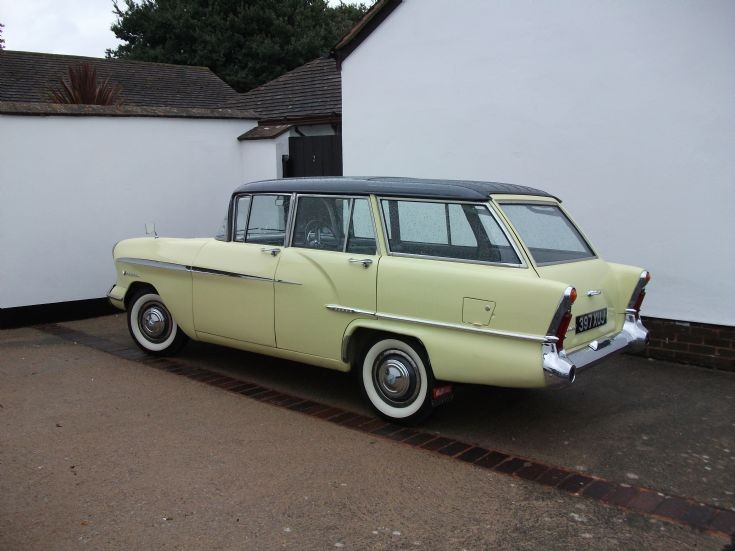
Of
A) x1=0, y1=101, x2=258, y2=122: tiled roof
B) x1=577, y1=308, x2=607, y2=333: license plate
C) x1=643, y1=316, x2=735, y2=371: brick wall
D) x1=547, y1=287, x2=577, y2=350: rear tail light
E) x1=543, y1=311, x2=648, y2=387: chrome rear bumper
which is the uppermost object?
x1=0, y1=101, x2=258, y2=122: tiled roof

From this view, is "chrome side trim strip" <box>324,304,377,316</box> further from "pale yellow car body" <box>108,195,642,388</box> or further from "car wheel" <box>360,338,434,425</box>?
"car wheel" <box>360,338,434,425</box>

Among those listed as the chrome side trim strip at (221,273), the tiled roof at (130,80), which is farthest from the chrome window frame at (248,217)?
the tiled roof at (130,80)

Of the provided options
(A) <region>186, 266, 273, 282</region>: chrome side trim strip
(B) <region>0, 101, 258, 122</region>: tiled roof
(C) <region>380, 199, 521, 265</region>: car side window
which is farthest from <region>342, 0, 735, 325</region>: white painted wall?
(A) <region>186, 266, 273, 282</region>: chrome side trim strip

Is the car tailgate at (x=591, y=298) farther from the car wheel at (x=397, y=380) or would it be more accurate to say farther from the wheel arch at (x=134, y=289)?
the wheel arch at (x=134, y=289)

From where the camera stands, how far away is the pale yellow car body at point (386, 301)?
4359mm

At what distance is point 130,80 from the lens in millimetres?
16969

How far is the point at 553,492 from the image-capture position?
3.95 metres

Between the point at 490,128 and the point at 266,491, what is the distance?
5.19m

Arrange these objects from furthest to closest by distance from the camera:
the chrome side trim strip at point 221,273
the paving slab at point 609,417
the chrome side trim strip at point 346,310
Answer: the chrome side trim strip at point 221,273 → the chrome side trim strip at point 346,310 → the paving slab at point 609,417

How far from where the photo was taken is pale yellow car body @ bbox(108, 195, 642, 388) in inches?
172

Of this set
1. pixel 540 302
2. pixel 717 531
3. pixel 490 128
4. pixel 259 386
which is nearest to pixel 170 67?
pixel 490 128

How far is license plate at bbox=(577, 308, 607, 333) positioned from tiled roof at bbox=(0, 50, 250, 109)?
1123cm

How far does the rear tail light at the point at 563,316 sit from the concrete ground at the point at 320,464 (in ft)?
2.82

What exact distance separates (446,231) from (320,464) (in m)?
1.89
